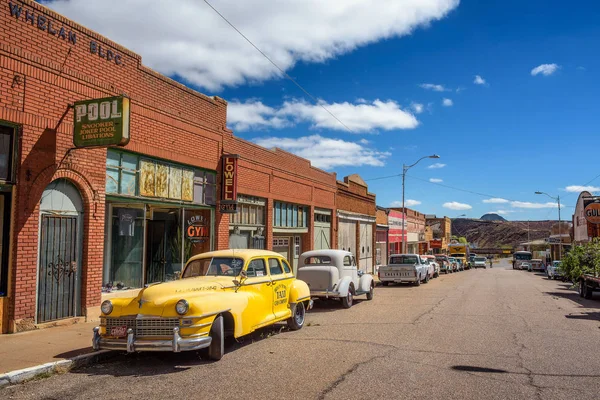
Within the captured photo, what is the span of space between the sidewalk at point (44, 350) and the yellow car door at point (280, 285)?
3.49 metres

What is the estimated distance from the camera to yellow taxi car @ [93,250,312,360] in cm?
726

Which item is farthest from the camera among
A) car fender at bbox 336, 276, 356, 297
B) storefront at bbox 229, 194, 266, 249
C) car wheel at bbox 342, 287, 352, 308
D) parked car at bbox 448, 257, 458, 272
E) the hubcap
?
parked car at bbox 448, 257, 458, 272

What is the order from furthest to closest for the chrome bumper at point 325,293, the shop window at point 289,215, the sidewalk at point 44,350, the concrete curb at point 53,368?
the shop window at point 289,215
the chrome bumper at point 325,293
the sidewalk at point 44,350
the concrete curb at point 53,368

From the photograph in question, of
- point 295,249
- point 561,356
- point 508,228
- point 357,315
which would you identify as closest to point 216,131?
point 357,315

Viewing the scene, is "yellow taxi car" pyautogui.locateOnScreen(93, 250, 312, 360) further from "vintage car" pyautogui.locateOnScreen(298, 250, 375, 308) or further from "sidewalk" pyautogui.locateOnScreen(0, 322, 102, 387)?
"vintage car" pyautogui.locateOnScreen(298, 250, 375, 308)

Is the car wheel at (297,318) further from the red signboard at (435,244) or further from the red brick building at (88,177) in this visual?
the red signboard at (435,244)

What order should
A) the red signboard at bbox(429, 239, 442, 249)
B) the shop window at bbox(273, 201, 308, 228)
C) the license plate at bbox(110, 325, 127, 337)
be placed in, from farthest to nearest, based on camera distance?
the red signboard at bbox(429, 239, 442, 249), the shop window at bbox(273, 201, 308, 228), the license plate at bbox(110, 325, 127, 337)

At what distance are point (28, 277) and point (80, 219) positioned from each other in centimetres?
189

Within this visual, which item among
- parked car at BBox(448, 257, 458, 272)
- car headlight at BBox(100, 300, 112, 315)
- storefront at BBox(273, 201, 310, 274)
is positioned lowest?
parked car at BBox(448, 257, 458, 272)

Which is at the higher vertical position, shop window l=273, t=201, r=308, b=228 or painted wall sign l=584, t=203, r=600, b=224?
painted wall sign l=584, t=203, r=600, b=224

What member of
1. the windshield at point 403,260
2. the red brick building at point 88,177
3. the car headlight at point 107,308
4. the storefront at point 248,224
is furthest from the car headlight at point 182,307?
the windshield at point 403,260

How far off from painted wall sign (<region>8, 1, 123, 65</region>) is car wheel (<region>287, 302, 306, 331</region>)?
25.2 ft

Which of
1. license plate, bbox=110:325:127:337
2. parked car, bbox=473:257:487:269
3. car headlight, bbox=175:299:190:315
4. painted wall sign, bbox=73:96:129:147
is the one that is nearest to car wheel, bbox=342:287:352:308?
painted wall sign, bbox=73:96:129:147

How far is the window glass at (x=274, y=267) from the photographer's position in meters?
10.2
